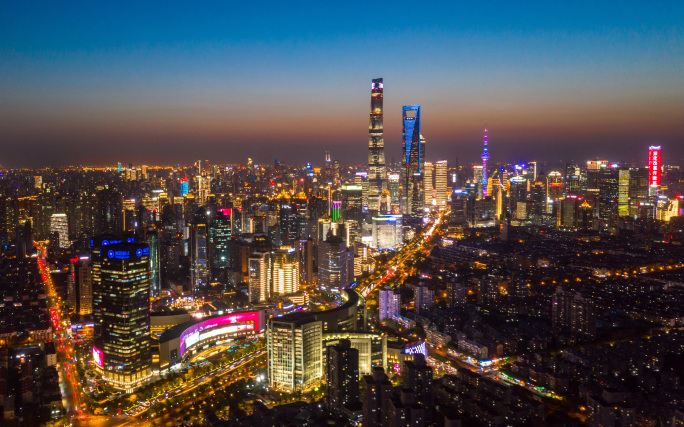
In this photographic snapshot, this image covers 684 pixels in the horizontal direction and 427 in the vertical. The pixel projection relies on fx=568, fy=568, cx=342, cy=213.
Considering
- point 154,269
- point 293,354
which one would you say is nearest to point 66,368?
point 293,354

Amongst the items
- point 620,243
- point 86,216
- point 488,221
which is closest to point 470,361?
point 620,243

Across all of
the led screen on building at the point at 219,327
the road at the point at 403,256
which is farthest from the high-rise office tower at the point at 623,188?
the led screen on building at the point at 219,327

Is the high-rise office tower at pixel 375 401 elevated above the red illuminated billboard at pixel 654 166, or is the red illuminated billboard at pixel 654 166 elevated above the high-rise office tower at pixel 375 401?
the red illuminated billboard at pixel 654 166

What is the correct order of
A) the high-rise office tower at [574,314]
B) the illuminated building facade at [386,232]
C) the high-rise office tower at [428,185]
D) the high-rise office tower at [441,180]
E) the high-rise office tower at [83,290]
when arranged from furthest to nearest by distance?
the high-rise office tower at [441,180], the high-rise office tower at [428,185], the illuminated building facade at [386,232], the high-rise office tower at [83,290], the high-rise office tower at [574,314]

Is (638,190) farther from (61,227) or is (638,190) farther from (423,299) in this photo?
(61,227)

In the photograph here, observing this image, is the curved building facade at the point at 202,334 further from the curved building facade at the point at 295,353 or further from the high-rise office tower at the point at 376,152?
the high-rise office tower at the point at 376,152

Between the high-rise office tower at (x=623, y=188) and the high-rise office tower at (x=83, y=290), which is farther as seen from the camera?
the high-rise office tower at (x=623, y=188)

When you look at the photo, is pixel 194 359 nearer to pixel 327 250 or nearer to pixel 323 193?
pixel 327 250
